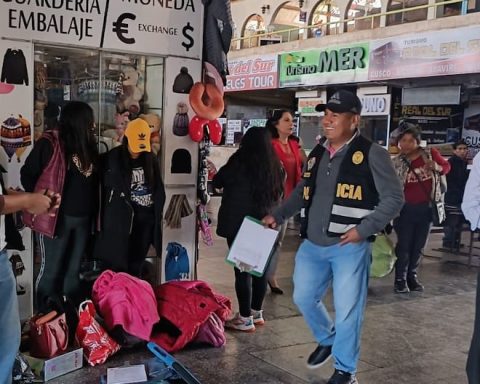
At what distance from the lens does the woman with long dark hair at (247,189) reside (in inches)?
193

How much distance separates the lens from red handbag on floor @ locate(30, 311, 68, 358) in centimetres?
411

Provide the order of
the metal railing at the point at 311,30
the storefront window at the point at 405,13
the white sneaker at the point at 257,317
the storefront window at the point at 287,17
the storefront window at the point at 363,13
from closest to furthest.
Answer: the white sneaker at the point at 257,317
the metal railing at the point at 311,30
the storefront window at the point at 405,13
the storefront window at the point at 363,13
the storefront window at the point at 287,17

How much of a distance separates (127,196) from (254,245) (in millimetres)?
1054

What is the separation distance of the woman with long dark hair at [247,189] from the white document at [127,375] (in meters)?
1.23

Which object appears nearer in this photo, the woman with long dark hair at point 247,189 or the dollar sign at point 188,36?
the woman with long dark hair at point 247,189

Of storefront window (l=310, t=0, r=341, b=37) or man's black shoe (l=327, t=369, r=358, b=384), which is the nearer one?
man's black shoe (l=327, t=369, r=358, b=384)

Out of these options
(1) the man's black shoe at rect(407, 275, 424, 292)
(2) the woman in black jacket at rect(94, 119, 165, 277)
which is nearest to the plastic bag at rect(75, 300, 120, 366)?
(2) the woman in black jacket at rect(94, 119, 165, 277)

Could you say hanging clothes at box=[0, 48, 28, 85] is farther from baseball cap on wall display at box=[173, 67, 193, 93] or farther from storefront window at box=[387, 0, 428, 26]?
storefront window at box=[387, 0, 428, 26]

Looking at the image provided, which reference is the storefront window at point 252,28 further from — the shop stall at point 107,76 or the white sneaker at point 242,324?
the white sneaker at point 242,324

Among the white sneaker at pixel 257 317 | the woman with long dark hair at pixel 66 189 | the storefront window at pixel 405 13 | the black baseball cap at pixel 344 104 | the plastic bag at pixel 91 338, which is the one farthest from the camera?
the storefront window at pixel 405 13

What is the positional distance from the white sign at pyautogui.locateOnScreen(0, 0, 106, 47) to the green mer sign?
10.7 m

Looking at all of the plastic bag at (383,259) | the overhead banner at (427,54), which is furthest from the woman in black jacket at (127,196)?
the overhead banner at (427,54)

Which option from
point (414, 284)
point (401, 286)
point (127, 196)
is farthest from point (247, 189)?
point (414, 284)

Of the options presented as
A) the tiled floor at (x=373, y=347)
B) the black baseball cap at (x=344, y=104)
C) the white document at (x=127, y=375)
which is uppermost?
the black baseball cap at (x=344, y=104)
